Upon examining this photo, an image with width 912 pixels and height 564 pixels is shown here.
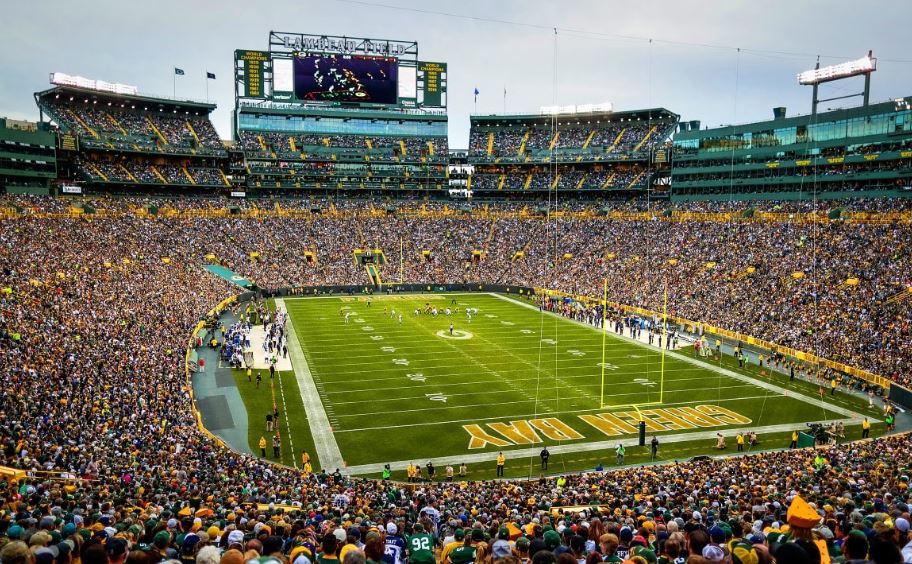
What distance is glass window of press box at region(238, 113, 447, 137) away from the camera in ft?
271

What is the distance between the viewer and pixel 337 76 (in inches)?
2997

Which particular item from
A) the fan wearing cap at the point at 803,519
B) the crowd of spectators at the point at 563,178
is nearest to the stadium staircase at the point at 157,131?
the crowd of spectators at the point at 563,178

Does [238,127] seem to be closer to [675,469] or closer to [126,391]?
[126,391]

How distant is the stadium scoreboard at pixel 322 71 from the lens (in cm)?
7569

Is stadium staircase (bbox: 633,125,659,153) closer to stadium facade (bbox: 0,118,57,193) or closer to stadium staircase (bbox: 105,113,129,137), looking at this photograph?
stadium staircase (bbox: 105,113,129,137)

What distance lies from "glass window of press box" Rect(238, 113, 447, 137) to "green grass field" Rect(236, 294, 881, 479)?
5130 cm

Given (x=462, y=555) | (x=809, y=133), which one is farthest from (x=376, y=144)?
(x=462, y=555)

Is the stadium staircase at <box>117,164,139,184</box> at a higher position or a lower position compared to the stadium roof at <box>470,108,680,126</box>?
lower

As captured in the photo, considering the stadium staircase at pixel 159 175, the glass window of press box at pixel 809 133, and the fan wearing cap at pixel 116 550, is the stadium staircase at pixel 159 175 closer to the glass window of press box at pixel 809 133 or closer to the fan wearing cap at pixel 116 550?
the glass window of press box at pixel 809 133

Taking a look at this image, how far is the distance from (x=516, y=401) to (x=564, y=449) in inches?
212

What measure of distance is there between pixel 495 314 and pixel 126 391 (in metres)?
31.0

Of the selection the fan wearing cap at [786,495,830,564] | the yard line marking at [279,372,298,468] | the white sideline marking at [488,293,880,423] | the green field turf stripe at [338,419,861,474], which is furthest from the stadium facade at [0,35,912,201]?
the fan wearing cap at [786,495,830,564]

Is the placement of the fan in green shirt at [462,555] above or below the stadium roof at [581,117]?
below

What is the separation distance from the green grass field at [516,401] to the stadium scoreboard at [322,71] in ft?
147
